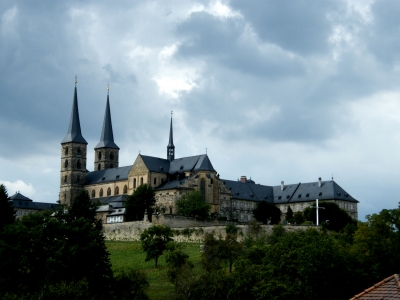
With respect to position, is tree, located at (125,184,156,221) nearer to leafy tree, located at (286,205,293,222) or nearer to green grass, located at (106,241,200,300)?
green grass, located at (106,241,200,300)

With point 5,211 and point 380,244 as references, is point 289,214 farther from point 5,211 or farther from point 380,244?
point 380,244

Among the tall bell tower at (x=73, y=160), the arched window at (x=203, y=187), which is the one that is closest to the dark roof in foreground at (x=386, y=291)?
the arched window at (x=203, y=187)

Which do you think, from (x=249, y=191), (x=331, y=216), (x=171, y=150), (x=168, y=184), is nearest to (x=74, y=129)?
(x=171, y=150)

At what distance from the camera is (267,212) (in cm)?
10862

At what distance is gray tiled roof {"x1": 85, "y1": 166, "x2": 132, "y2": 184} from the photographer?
12606 centimetres

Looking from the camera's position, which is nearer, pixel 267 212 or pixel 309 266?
pixel 309 266

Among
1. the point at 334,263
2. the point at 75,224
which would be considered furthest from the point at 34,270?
the point at 334,263

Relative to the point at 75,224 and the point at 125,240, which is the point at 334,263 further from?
the point at 125,240

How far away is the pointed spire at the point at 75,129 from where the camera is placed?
135750 mm

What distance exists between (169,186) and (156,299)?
62.5 metres

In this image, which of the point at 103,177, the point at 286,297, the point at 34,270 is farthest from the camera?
the point at 103,177

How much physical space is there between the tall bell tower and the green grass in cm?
4931

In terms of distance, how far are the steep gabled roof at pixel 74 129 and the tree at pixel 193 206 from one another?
37.1 m

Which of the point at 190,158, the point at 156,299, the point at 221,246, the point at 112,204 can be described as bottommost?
the point at 156,299
